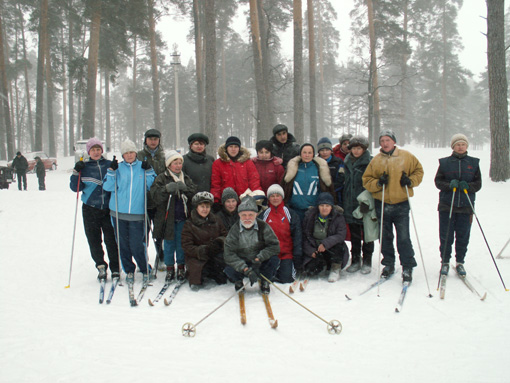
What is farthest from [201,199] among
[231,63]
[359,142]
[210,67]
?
[231,63]

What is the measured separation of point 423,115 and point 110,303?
4187 cm

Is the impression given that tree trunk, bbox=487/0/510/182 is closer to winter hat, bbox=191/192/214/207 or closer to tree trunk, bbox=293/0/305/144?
tree trunk, bbox=293/0/305/144

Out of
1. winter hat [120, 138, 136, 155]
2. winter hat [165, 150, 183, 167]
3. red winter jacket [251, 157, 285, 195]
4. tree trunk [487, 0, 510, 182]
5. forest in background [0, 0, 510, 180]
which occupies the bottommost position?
red winter jacket [251, 157, 285, 195]

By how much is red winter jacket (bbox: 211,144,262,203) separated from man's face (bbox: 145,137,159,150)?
955 millimetres

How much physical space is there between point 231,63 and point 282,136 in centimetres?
3120

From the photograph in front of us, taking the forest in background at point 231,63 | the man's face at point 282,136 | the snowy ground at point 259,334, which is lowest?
the snowy ground at point 259,334

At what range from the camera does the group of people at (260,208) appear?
4453mm

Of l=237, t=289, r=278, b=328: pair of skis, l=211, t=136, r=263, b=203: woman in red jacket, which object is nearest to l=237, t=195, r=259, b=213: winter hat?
l=211, t=136, r=263, b=203: woman in red jacket

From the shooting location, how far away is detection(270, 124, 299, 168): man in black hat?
17.9 feet

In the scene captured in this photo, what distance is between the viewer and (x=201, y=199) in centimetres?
453

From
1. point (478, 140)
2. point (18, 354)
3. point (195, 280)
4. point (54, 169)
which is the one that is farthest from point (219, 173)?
point (478, 140)

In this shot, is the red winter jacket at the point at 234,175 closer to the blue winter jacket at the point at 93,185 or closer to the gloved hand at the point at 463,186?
the blue winter jacket at the point at 93,185

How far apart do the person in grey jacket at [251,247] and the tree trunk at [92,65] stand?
44.8 feet

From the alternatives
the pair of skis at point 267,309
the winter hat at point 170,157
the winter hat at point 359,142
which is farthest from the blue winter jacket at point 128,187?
the winter hat at point 359,142
